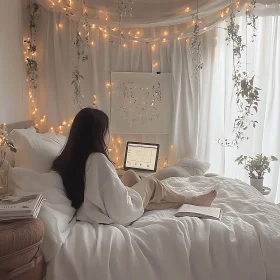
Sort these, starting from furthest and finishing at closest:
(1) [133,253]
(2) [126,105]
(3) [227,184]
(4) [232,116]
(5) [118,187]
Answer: (2) [126,105]
(4) [232,116]
(3) [227,184]
(5) [118,187]
(1) [133,253]

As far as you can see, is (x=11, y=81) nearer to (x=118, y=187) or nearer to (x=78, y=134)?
(x=78, y=134)

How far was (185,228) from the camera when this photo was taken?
5.25 ft

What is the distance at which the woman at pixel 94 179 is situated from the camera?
1.72 meters

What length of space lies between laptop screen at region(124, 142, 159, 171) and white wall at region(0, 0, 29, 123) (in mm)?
1007

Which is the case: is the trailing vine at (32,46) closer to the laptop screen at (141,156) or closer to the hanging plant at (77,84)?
the hanging plant at (77,84)

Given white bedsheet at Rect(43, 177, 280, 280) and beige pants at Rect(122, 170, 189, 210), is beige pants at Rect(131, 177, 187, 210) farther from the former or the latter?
white bedsheet at Rect(43, 177, 280, 280)

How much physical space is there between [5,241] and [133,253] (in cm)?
54

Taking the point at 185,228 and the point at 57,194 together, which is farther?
the point at 57,194

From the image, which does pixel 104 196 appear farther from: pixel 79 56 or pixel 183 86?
pixel 79 56

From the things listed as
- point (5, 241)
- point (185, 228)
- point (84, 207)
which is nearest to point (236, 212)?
point (185, 228)

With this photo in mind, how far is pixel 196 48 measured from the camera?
2930 millimetres

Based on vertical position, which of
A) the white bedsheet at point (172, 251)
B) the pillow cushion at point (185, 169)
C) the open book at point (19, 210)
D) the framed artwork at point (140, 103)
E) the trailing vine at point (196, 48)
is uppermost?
the trailing vine at point (196, 48)

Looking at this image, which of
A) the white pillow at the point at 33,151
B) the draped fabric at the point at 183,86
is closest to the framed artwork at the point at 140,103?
the draped fabric at the point at 183,86

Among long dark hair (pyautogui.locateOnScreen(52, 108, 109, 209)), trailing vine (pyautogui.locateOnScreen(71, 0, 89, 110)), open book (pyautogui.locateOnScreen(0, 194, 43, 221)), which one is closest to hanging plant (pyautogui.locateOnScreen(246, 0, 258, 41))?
trailing vine (pyautogui.locateOnScreen(71, 0, 89, 110))
